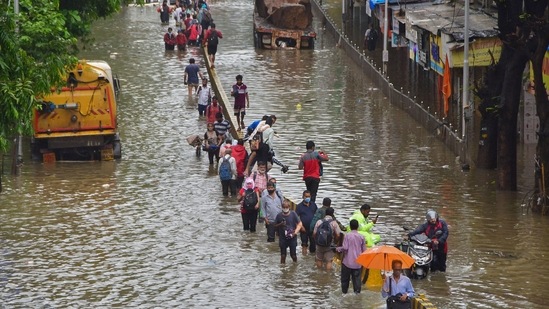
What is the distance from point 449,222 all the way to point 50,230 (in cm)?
714

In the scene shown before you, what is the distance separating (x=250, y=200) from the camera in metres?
23.8

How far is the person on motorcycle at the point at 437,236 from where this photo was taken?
20.7 meters

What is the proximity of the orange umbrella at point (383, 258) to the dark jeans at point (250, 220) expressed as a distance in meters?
5.84

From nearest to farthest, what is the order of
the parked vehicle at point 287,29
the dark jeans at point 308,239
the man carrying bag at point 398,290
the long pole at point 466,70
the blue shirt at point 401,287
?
the man carrying bag at point 398,290 → the blue shirt at point 401,287 → the dark jeans at point 308,239 → the long pole at point 466,70 → the parked vehicle at point 287,29

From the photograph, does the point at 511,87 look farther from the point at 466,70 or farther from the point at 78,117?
the point at 78,117

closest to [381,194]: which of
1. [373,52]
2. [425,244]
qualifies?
[425,244]

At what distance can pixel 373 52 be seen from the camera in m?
52.4

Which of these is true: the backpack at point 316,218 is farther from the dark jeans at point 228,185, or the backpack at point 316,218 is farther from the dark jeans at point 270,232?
the dark jeans at point 228,185

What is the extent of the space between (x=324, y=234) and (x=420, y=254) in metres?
1.45

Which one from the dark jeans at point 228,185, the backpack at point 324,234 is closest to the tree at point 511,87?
the dark jeans at point 228,185

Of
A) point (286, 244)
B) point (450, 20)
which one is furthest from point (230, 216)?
point (450, 20)

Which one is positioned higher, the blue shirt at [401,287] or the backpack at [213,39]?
the backpack at [213,39]

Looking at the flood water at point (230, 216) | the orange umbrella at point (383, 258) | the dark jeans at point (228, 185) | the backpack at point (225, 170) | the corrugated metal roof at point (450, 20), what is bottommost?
the flood water at point (230, 216)

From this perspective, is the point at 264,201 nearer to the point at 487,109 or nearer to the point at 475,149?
the point at 487,109
